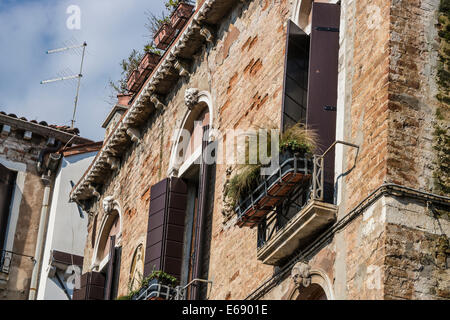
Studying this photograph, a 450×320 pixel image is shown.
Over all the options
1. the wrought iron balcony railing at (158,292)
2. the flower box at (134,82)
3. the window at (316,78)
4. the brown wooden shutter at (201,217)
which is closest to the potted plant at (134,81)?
the flower box at (134,82)

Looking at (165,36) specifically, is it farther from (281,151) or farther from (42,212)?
(281,151)

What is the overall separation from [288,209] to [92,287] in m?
7.24

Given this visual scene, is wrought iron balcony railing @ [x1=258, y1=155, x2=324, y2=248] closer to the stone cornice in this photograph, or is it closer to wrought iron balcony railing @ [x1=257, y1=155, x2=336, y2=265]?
wrought iron balcony railing @ [x1=257, y1=155, x2=336, y2=265]

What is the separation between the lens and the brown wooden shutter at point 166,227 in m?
13.6

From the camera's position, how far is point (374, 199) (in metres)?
8.64

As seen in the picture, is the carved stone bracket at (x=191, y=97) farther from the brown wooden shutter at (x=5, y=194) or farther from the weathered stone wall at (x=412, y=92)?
the brown wooden shutter at (x=5, y=194)

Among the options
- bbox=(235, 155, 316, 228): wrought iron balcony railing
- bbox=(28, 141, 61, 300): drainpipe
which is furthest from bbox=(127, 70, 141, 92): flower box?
bbox=(235, 155, 316, 228): wrought iron balcony railing

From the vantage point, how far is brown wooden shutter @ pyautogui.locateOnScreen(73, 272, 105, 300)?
54.3 feet

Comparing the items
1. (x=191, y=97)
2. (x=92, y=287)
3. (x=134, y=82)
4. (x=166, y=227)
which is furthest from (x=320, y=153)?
(x=134, y=82)

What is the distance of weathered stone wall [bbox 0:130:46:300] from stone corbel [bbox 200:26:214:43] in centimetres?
914

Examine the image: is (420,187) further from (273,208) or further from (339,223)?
(273,208)

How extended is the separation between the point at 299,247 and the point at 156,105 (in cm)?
682

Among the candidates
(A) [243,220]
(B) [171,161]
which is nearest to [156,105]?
(B) [171,161]

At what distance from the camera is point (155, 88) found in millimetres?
15945
